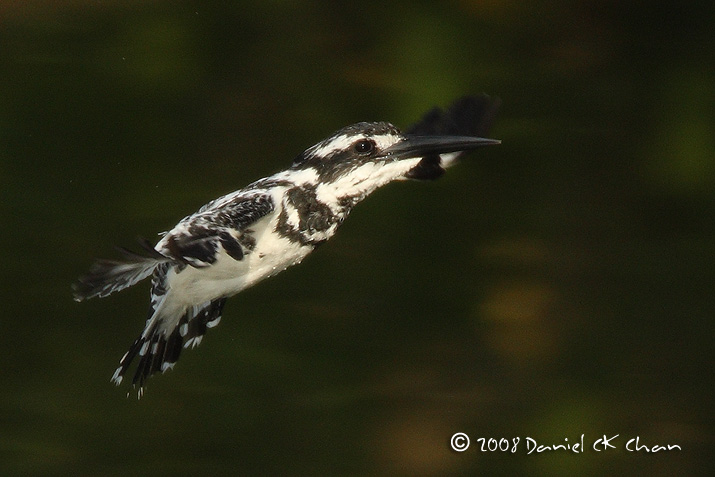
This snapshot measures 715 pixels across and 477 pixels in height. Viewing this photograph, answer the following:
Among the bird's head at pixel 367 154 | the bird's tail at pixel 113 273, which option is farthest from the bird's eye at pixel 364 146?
the bird's tail at pixel 113 273

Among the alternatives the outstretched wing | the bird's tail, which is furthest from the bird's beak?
the bird's tail

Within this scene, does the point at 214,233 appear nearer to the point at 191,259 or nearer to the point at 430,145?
the point at 191,259

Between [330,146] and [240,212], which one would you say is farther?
[330,146]

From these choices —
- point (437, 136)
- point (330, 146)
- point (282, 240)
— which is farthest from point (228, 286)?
point (437, 136)

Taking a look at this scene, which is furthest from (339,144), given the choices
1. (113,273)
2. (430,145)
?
(113,273)

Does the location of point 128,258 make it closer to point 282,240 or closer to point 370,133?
point 282,240

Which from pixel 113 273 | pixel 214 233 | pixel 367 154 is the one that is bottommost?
pixel 113 273

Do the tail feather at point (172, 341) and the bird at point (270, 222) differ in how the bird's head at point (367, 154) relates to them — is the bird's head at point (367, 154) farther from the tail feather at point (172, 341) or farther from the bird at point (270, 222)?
the tail feather at point (172, 341)
